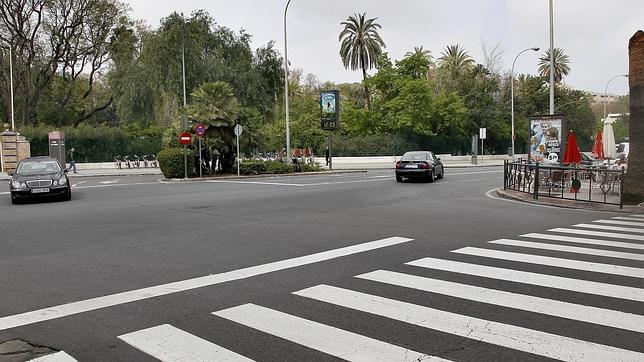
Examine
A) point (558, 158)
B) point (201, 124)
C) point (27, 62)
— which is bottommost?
point (558, 158)

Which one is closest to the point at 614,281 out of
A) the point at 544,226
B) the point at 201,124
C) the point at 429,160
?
the point at 544,226

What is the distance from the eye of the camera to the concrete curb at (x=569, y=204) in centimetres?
1429

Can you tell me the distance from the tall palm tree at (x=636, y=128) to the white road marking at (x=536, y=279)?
9.89 metres

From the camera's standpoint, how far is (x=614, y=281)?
647 centimetres

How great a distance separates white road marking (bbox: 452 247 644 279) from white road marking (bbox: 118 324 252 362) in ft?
Answer: 15.8

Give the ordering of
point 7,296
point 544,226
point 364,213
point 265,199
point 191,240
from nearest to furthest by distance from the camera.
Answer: point 7,296 < point 191,240 < point 544,226 < point 364,213 < point 265,199

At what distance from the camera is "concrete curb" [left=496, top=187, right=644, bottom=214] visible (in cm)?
1429

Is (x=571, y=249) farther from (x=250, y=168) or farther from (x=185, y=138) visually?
(x=250, y=168)

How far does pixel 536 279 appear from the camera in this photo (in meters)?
6.59

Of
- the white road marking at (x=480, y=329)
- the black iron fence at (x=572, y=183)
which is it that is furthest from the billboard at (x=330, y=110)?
the white road marking at (x=480, y=329)

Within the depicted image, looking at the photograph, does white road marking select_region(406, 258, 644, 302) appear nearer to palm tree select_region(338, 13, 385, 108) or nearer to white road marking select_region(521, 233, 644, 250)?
white road marking select_region(521, 233, 644, 250)

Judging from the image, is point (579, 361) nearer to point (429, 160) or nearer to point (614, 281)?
point (614, 281)

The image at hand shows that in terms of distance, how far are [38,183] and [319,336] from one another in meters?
15.6

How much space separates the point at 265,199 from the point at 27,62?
1562 inches
